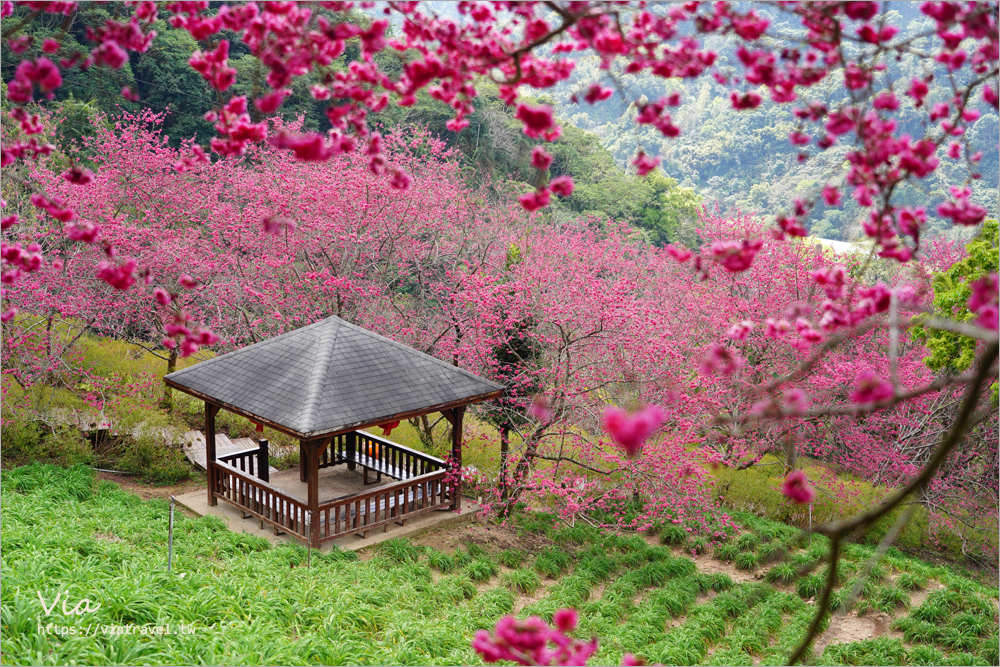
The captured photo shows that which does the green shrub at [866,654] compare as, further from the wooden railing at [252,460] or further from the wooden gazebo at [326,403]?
the wooden railing at [252,460]

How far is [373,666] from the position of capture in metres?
4.63

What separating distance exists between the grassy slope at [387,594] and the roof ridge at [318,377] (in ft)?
4.26

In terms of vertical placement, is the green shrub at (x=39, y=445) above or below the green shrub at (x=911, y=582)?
above

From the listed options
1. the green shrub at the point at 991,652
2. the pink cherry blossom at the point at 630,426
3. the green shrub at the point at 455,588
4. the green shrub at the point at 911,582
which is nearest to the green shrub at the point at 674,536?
the green shrub at the point at 911,582

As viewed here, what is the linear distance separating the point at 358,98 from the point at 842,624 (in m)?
7.14

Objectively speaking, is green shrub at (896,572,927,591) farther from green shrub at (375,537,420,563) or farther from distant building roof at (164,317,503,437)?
green shrub at (375,537,420,563)

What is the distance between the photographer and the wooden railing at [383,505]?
798cm

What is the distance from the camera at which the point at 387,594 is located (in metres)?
6.18

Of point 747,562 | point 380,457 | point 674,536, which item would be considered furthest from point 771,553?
point 380,457

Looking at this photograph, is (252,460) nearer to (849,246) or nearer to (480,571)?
(480,571)

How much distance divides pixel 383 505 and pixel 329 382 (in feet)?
6.16

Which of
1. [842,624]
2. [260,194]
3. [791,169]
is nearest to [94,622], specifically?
[842,624]

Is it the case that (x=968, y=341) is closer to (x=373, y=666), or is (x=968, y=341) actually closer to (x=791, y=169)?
(x=373, y=666)

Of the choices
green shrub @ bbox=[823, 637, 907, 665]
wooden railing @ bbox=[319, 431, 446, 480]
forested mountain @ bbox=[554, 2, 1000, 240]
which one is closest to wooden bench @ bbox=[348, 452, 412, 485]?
wooden railing @ bbox=[319, 431, 446, 480]
